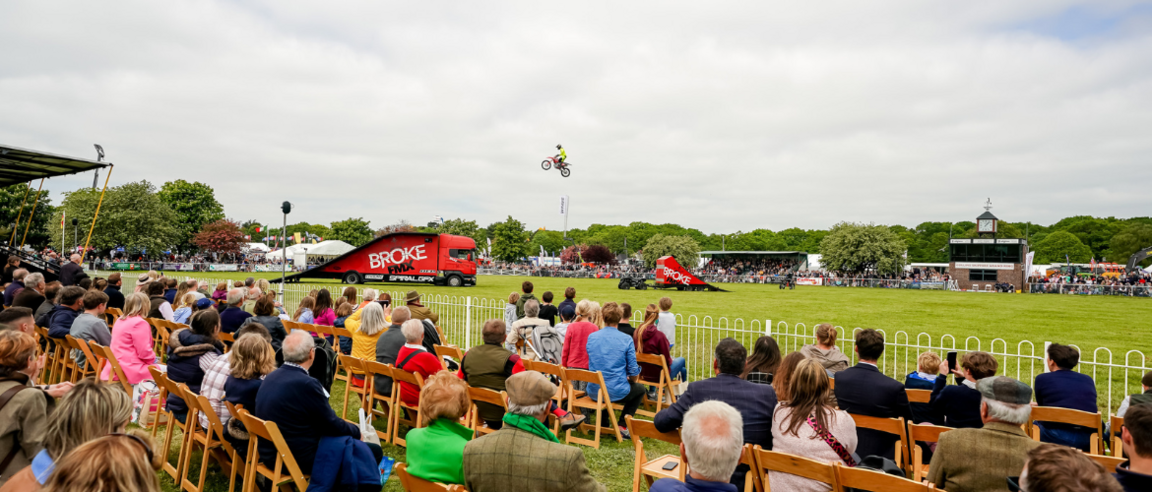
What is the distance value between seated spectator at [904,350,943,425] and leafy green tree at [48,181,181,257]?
54468 millimetres

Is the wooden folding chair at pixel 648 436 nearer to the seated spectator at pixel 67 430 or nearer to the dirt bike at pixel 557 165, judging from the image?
the seated spectator at pixel 67 430

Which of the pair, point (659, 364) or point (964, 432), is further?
point (659, 364)

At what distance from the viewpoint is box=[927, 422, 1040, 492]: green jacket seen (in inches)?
104

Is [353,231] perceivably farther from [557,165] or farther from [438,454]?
[438,454]

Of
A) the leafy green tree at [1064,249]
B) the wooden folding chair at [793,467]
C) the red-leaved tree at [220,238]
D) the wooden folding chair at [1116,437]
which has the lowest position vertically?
the wooden folding chair at [1116,437]

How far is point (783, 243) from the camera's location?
120m

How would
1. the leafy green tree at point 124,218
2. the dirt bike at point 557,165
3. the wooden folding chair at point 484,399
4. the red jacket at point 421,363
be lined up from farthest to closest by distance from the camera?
the leafy green tree at point 124,218 < the dirt bike at point 557,165 < the red jacket at point 421,363 < the wooden folding chair at point 484,399

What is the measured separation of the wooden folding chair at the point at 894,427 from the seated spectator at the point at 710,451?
5.62 ft

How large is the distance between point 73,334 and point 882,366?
10.8 m

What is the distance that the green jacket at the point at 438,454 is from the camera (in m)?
2.77

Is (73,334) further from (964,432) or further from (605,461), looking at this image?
(964,432)

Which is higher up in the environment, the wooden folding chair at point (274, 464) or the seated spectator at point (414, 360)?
the seated spectator at point (414, 360)

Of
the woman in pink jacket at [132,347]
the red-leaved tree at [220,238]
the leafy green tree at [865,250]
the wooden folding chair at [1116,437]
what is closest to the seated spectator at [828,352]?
the wooden folding chair at [1116,437]

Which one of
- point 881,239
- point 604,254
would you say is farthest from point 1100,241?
point 604,254
